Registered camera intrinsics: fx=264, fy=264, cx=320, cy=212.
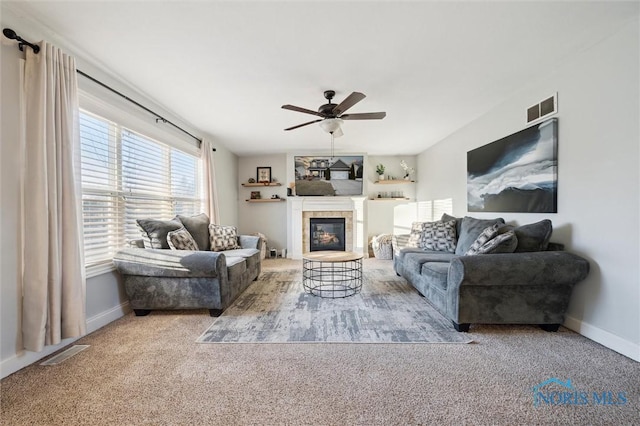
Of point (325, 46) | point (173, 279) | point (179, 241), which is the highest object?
point (325, 46)

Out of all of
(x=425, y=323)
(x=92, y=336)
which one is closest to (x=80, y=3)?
(x=92, y=336)

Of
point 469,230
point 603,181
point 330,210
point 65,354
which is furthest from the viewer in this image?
point 330,210

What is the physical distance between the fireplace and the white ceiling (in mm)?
3120

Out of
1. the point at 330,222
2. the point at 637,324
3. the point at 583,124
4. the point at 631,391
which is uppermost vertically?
the point at 583,124

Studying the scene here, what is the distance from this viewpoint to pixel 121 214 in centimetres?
280

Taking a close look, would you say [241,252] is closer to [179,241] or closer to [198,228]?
[198,228]

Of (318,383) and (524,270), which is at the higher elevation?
(524,270)

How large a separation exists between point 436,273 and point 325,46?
7.48 ft

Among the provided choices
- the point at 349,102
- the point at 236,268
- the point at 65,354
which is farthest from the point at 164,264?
the point at 349,102

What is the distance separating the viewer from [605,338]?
6.67ft

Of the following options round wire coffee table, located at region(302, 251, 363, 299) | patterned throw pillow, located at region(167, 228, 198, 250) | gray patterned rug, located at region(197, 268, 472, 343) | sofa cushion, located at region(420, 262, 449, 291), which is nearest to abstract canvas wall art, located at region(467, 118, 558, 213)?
sofa cushion, located at region(420, 262, 449, 291)

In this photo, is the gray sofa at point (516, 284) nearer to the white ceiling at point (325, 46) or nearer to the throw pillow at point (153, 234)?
the white ceiling at point (325, 46)

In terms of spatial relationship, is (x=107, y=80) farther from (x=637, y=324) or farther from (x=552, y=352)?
(x=637, y=324)

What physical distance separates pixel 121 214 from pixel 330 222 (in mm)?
3994
